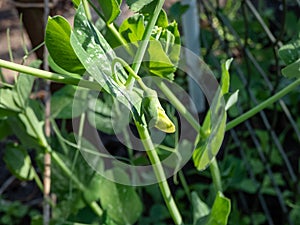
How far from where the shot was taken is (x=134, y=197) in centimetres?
82

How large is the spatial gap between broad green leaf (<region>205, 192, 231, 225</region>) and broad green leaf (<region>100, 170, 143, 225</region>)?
242mm

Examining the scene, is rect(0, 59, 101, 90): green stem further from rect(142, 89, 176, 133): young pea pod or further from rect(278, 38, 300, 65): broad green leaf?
rect(278, 38, 300, 65): broad green leaf

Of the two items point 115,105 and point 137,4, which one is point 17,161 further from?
point 137,4

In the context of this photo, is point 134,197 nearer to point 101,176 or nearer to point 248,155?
point 101,176

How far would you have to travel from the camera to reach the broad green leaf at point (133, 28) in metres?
0.50

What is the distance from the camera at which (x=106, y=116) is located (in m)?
0.92

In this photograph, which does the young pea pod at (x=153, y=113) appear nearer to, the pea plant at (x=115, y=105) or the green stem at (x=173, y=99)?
the pea plant at (x=115, y=105)

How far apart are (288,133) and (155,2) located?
1050 mm

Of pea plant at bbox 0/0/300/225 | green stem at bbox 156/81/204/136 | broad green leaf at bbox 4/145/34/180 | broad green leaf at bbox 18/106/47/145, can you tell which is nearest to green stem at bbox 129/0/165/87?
pea plant at bbox 0/0/300/225

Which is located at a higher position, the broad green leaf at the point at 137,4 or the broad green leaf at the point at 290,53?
the broad green leaf at the point at 137,4

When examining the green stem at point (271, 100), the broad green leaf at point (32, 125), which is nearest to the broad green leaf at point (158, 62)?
the green stem at point (271, 100)

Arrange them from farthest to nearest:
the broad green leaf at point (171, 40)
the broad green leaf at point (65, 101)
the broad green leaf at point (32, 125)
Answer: the broad green leaf at point (65, 101), the broad green leaf at point (32, 125), the broad green leaf at point (171, 40)

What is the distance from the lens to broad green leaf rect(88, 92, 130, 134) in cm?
87

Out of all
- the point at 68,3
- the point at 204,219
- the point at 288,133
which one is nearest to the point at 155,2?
the point at 204,219
